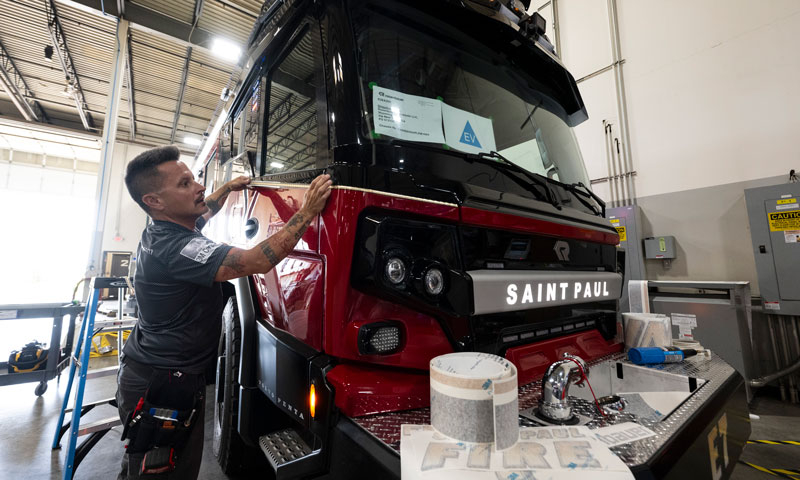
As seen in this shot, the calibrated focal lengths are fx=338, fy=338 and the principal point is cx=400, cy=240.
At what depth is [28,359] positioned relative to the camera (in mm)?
3672

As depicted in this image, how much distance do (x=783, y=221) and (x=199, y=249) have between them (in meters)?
5.47

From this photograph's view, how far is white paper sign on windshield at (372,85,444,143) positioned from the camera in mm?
1201

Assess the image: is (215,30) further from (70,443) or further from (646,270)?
(646,270)

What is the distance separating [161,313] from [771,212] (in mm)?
5636

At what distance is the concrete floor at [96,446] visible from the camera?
233cm

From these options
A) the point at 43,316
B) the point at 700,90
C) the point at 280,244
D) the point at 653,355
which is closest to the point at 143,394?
the point at 280,244

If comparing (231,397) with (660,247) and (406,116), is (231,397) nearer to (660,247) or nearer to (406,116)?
(406,116)

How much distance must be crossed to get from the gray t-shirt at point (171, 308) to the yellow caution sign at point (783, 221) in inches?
212

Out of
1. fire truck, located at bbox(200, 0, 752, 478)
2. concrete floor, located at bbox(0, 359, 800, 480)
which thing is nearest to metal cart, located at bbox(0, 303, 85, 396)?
concrete floor, located at bbox(0, 359, 800, 480)

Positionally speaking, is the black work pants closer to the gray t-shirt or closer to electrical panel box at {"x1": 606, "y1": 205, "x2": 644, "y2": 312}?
the gray t-shirt

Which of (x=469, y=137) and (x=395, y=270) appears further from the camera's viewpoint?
(x=469, y=137)

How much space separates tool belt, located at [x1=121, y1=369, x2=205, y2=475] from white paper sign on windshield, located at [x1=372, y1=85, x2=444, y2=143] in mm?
1454

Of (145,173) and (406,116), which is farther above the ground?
(406,116)

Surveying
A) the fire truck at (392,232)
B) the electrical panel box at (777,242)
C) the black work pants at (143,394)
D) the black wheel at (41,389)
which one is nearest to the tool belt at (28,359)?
the black wheel at (41,389)
